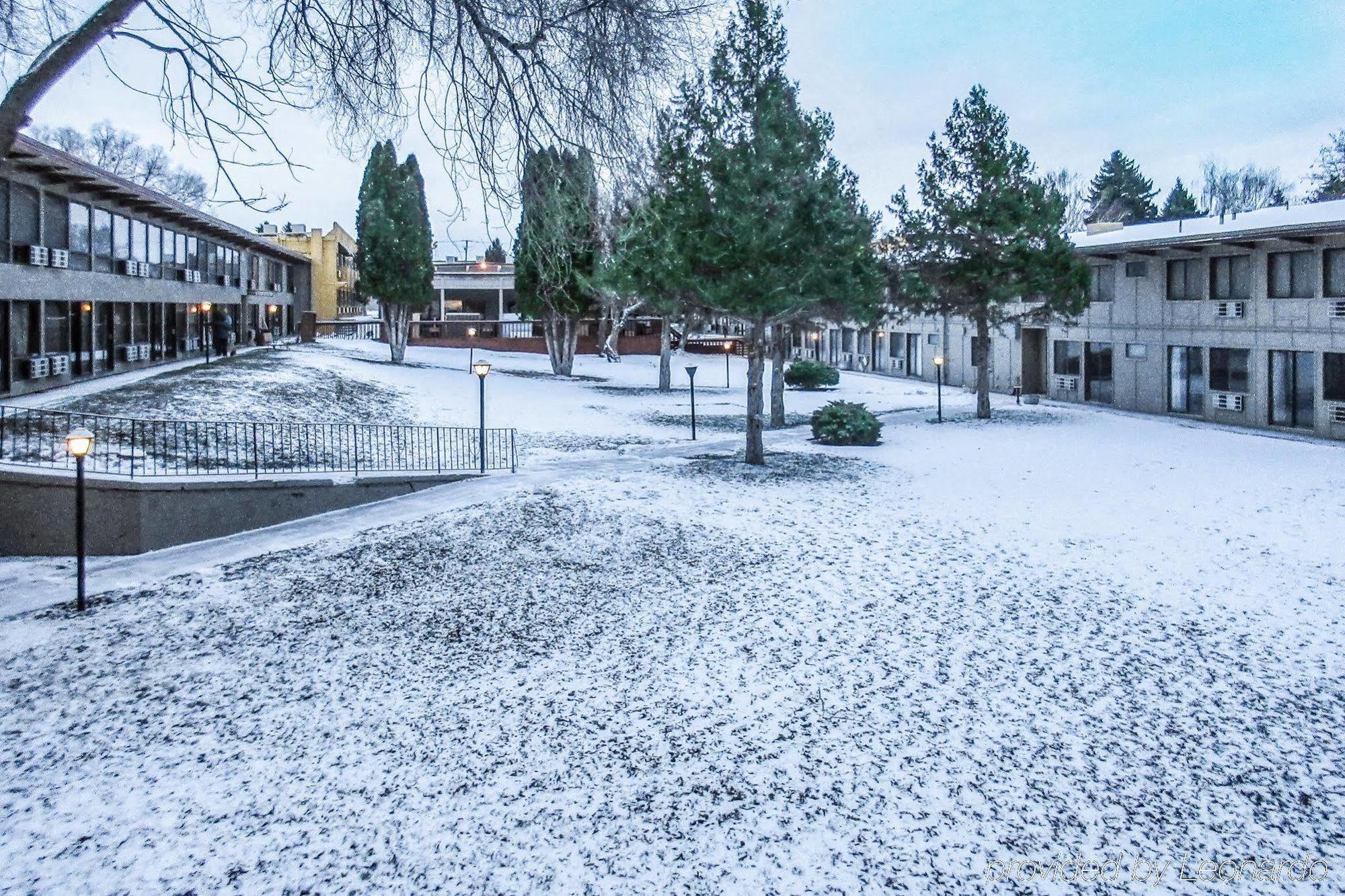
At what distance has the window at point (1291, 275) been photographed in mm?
27031

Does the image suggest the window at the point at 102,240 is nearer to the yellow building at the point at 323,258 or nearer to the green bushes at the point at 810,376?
the green bushes at the point at 810,376

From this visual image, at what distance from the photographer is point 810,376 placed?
43.5 m

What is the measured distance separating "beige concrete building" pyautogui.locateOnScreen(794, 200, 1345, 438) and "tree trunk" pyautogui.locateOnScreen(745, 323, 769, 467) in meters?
10.8

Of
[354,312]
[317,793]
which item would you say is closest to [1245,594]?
[317,793]

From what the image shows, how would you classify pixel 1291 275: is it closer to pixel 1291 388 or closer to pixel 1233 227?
pixel 1233 227

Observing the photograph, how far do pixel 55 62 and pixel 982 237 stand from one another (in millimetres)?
27797

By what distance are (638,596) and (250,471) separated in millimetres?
9675

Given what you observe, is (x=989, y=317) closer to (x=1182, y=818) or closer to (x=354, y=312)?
(x=1182, y=818)

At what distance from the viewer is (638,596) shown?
11914 millimetres

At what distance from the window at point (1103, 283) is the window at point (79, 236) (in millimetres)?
33586

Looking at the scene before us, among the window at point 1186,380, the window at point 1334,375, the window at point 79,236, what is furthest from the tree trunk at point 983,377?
the window at point 79,236

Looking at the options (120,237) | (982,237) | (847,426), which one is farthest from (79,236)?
(982,237)

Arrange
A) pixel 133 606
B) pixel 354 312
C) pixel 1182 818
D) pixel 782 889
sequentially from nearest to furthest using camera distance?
pixel 782 889 < pixel 1182 818 < pixel 133 606 < pixel 354 312

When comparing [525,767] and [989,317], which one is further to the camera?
[989,317]
